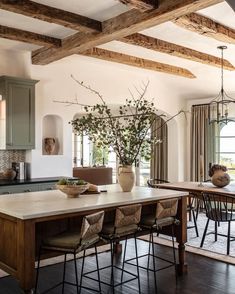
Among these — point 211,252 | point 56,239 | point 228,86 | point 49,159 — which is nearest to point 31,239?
point 56,239

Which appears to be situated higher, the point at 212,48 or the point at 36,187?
the point at 212,48

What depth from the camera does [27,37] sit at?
5.14 meters

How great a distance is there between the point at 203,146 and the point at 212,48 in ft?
10.3

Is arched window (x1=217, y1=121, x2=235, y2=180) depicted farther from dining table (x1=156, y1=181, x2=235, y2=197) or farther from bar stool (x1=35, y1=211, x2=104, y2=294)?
bar stool (x1=35, y1=211, x2=104, y2=294)

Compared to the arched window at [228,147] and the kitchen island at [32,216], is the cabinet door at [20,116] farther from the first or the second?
the arched window at [228,147]

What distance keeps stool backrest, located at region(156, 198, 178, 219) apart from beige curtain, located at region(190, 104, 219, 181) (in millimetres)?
4499

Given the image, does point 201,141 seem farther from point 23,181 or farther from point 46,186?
point 23,181

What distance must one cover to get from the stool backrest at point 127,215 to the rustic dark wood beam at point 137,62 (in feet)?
10.9

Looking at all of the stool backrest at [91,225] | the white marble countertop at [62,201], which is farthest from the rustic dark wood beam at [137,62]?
the stool backrest at [91,225]

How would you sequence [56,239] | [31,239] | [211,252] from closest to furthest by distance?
[31,239], [56,239], [211,252]

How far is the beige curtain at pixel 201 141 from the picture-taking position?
8.42 m

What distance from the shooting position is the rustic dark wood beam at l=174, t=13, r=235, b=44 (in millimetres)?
4367

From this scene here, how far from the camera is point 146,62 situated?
6.88m

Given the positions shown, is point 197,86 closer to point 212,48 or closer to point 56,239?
point 212,48
